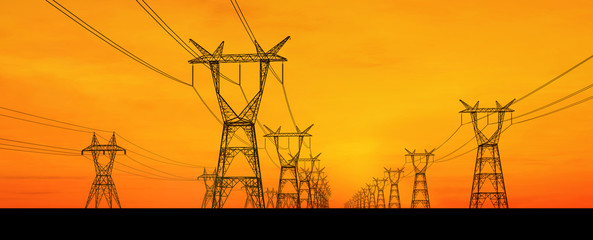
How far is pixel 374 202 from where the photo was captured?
17138cm

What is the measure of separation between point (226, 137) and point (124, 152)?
2616 centimetres
